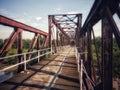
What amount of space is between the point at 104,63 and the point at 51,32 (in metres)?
13.5

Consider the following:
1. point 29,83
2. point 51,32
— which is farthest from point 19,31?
point 51,32

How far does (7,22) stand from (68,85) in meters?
3.53

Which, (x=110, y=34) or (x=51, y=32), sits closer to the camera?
(x=110, y=34)

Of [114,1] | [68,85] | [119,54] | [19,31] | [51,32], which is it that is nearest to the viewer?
[114,1]

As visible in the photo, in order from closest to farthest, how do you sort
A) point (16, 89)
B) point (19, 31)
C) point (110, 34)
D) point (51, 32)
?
point (110, 34) < point (16, 89) < point (19, 31) < point (51, 32)

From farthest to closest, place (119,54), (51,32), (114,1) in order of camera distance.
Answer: (119,54), (51,32), (114,1)

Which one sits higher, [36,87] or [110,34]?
[110,34]

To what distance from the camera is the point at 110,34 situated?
2.94 meters

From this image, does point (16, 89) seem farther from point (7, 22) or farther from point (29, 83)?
point (7, 22)

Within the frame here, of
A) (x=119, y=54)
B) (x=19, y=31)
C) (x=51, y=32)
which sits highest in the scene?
(x=51, y=32)

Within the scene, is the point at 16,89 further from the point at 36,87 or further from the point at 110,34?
the point at 110,34

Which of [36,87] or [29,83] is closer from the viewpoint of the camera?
[36,87]

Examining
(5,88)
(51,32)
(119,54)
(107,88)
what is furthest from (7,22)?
(119,54)

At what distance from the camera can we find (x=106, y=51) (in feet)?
9.87
